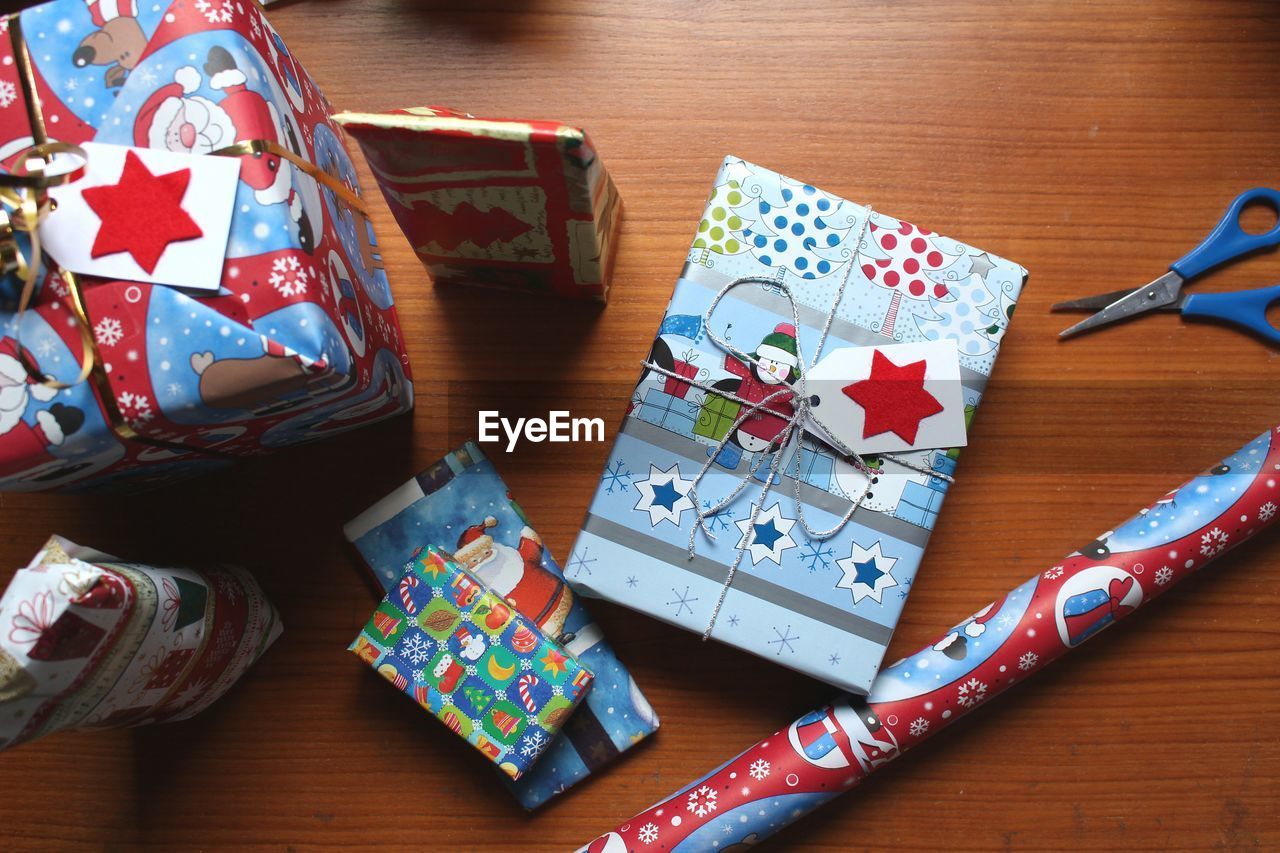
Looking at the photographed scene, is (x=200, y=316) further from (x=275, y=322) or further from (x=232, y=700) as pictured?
(x=232, y=700)

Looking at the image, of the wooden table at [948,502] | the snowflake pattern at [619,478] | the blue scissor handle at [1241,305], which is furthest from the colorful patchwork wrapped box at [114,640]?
the blue scissor handle at [1241,305]

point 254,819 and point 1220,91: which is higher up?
point 1220,91

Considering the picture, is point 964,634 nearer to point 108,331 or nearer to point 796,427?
point 796,427

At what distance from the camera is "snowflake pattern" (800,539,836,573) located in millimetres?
648

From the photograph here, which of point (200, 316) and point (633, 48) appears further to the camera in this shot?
point (633, 48)

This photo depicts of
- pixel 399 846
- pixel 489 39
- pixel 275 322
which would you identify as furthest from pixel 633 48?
pixel 399 846

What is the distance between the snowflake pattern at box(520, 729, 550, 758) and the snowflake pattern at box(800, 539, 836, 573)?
0.76 ft

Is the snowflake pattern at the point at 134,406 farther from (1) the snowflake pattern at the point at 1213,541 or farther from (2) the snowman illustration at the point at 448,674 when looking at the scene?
(1) the snowflake pattern at the point at 1213,541

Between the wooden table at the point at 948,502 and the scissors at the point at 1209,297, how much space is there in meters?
0.01

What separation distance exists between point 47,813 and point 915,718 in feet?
2.26

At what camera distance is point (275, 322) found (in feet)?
1.63

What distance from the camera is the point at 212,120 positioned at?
508 millimetres

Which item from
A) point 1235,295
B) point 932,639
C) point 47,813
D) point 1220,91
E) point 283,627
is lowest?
point 47,813

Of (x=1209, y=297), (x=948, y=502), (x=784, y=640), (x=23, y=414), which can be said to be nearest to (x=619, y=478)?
(x=784, y=640)
